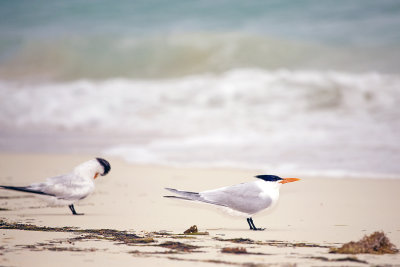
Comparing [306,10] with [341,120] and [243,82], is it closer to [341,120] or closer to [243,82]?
[243,82]

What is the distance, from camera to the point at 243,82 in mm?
18000

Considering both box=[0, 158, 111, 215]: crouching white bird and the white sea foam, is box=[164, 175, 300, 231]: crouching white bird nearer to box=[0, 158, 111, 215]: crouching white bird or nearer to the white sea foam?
box=[0, 158, 111, 215]: crouching white bird

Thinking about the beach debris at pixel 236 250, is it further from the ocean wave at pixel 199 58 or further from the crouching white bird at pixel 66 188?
the ocean wave at pixel 199 58

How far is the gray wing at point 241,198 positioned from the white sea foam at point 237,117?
3.46 m

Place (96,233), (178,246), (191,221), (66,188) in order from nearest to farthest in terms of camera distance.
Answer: (178,246)
(96,233)
(191,221)
(66,188)

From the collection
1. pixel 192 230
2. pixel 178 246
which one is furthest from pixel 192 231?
pixel 178 246

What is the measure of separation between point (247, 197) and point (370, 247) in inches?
48.4

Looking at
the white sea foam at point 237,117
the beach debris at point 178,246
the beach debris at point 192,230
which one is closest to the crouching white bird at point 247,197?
the beach debris at point 192,230

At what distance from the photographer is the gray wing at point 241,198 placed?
4.86 m

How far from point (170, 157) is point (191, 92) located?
821 centimetres

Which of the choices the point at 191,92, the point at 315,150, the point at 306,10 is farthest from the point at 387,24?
the point at 315,150

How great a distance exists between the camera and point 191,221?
5.21m

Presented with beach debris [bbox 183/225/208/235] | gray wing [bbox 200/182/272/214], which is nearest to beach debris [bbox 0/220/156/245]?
beach debris [bbox 183/225/208/235]

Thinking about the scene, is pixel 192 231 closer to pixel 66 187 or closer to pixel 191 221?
pixel 191 221
